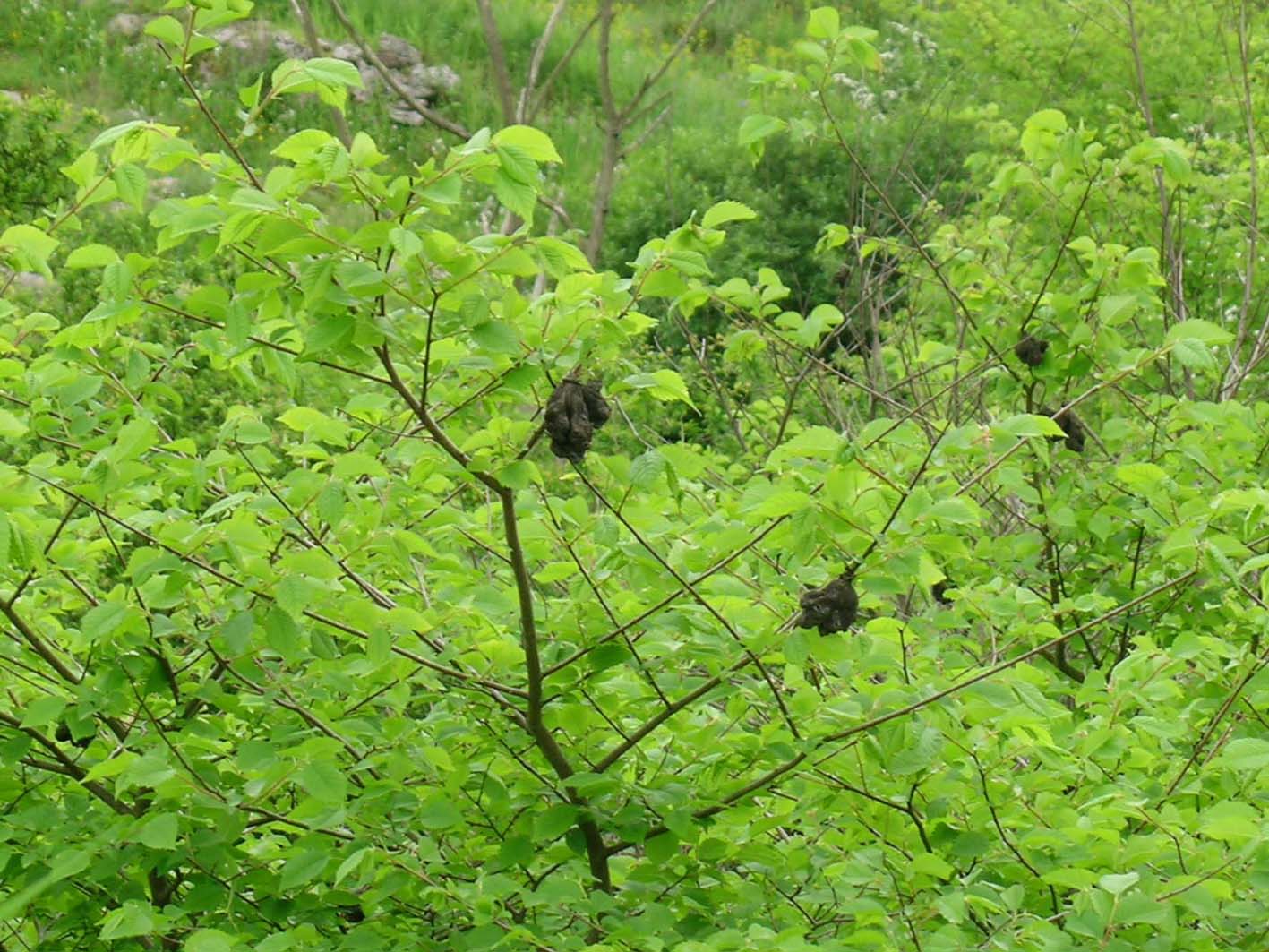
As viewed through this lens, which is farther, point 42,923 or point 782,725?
point 42,923

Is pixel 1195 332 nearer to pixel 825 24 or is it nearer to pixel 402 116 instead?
pixel 825 24

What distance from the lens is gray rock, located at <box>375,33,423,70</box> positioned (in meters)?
16.8

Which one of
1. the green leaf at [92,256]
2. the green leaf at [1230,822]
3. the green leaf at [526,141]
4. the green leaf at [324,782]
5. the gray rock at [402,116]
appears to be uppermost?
the green leaf at [526,141]

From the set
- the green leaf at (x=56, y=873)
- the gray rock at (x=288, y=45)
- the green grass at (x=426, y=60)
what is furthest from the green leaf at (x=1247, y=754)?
the gray rock at (x=288, y=45)

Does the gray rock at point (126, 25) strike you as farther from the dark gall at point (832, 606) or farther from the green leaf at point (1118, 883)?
the green leaf at point (1118, 883)

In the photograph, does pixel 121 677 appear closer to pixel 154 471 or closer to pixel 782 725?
pixel 154 471

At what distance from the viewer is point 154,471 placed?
2479 millimetres

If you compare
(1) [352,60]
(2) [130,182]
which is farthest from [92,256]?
(1) [352,60]

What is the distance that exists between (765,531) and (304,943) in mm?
1064

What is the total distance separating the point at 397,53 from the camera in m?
16.9

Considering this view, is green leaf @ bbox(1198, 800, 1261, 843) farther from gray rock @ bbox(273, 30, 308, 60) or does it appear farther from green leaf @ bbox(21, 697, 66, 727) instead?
gray rock @ bbox(273, 30, 308, 60)

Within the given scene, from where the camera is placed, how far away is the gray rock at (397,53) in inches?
663

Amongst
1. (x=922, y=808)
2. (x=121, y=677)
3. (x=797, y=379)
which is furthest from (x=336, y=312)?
(x=797, y=379)

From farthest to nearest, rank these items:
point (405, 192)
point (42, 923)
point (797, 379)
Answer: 1. point (797, 379)
2. point (42, 923)
3. point (405, 192)
